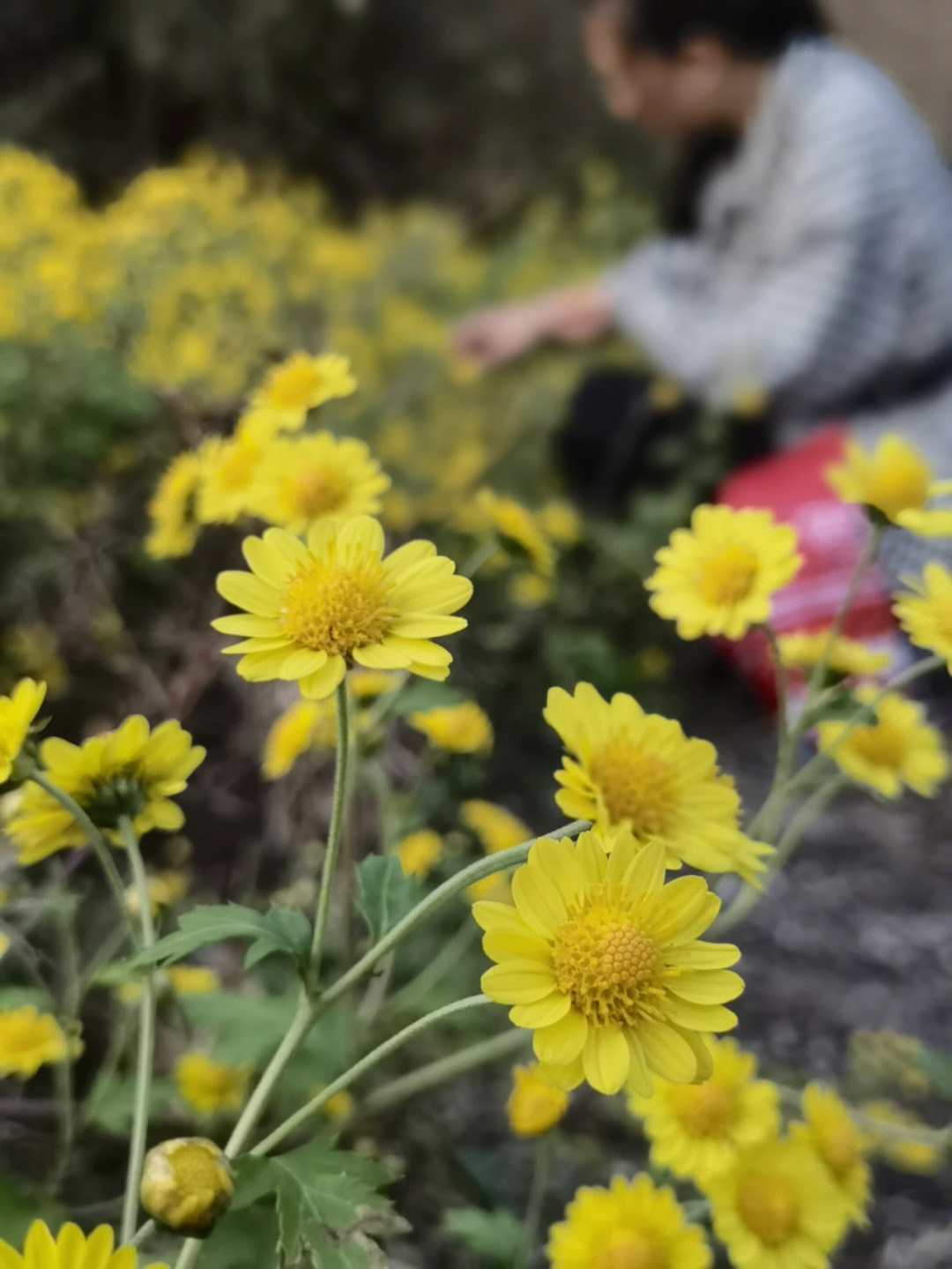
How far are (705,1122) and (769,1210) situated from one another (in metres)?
0.05

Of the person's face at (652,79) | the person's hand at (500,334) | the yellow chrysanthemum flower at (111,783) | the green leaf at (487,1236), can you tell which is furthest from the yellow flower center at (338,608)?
the person's face at (652,79)

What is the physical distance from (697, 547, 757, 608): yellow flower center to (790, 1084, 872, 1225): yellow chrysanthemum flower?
10.7 inches

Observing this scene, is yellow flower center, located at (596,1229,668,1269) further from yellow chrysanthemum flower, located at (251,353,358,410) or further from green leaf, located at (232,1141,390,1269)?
yellow chrysanthemum flower, located at (251,353,358,410)

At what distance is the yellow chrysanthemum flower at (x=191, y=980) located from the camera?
543mm

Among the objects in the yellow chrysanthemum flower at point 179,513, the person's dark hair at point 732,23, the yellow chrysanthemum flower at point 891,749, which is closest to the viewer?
the yellow chrysanthemum flower at point 891,749

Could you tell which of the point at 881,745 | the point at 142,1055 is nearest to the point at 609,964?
the point at 142,1055

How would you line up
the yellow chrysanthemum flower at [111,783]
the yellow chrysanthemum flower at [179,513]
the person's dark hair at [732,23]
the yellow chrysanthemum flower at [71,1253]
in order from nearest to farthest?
the yellow chrysanthemum flower at [71,1253] → the yellow chrysanthemum flower at [111,783] → the yellow chrysanthemum flower at [179,513] → the person's dark hair at [732,23]

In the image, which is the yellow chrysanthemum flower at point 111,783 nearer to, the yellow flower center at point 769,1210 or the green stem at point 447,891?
the green stem at point 447,891

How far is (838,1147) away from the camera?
1.71ft

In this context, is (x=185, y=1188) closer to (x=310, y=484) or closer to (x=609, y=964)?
(x=609, y=964)

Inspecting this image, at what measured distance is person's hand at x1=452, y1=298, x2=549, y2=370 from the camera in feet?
4.19

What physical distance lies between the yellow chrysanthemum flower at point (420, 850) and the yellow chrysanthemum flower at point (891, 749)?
0.22 m

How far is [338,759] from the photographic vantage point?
1.28ft

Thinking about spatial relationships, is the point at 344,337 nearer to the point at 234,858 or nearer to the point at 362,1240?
the point at 234,858
